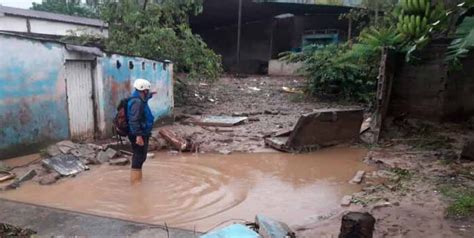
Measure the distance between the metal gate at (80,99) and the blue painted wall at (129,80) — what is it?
1.06 ft

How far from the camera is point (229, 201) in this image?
20.0 feet

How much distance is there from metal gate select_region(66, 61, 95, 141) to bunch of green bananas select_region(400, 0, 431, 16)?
6738 mm

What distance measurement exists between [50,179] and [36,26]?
1626cm

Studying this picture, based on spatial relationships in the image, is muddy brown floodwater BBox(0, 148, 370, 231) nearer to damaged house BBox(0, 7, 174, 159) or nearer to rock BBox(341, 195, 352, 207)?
rock BBox(341, 195, 352, 207)

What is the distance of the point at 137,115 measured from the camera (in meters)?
6.47

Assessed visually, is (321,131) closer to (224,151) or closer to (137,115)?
(224,151)

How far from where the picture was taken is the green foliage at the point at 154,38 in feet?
41.3

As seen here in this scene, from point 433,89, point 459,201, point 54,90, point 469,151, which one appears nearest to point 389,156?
point 469,151

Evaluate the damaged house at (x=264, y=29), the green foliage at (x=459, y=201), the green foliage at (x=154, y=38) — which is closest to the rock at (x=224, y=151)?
the green foliage at (x=459, y=201)

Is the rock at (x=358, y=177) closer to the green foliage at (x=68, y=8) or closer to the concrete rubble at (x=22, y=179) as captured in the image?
the concrete rubble at (x=22, y=179)

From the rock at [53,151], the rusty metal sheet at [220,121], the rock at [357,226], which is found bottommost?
the rusty metal sheet at [220,121]

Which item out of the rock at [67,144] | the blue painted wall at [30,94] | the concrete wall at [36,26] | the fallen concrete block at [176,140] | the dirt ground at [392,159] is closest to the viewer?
the dirt ground at [392,159]

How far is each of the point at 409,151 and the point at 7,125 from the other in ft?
25.7

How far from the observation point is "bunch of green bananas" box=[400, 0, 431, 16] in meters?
4.94
